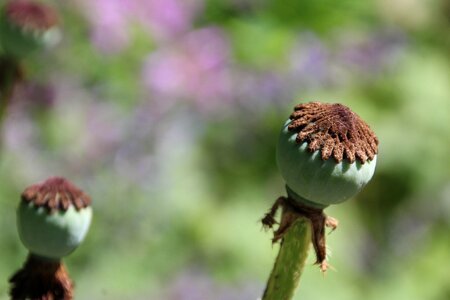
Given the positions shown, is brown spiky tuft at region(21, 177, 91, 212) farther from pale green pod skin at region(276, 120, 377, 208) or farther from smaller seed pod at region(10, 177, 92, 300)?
pale green pod skin at region(276, 120, 377, 208)

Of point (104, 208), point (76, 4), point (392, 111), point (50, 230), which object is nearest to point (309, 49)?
point (392, 111)

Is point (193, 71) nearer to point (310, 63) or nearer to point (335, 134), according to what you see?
point (310, 63)

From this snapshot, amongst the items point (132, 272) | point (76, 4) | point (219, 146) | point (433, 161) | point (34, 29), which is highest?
point (433, 161)

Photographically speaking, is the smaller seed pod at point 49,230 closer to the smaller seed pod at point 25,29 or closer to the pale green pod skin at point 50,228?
the pale green pod skin at point 50,228

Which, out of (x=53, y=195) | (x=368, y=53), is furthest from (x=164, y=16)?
(x=53, y=195)

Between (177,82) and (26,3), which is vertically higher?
(177,82)

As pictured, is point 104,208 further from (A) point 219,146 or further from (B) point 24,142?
(A) point 219,146
